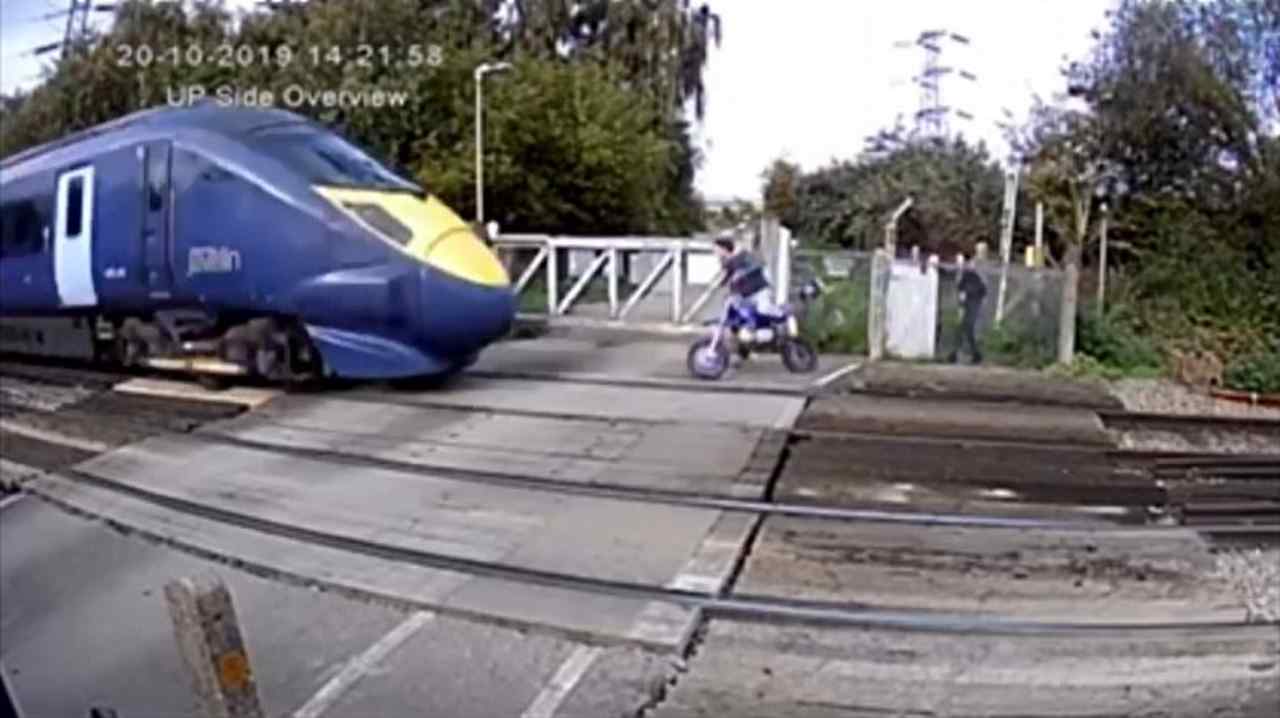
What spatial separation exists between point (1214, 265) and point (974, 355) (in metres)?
3.59

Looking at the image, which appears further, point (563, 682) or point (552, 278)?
point (552, 278)

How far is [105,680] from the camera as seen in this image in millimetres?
1670

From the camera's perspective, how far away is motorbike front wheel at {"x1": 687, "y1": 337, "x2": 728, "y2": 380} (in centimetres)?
488

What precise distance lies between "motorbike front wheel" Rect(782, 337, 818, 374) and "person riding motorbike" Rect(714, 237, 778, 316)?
0.41ft

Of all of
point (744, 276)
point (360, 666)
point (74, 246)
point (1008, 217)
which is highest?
point (1008, 217)

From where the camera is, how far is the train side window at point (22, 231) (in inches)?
126

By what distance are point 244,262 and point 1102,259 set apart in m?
2.46

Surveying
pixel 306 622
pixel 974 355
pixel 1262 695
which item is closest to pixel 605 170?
pixel 306 622

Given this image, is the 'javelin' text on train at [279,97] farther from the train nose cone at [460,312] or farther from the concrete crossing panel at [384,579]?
the train nose cone at [460,312]

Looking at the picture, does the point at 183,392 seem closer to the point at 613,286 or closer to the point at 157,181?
the point at 157,181

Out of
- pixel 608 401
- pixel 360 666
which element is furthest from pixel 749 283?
pixel 360 666

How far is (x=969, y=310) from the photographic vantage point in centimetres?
505

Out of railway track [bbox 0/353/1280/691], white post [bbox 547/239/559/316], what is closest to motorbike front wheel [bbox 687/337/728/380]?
white post [bbox 547/239/559/316]

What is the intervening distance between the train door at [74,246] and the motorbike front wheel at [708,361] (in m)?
2.18
